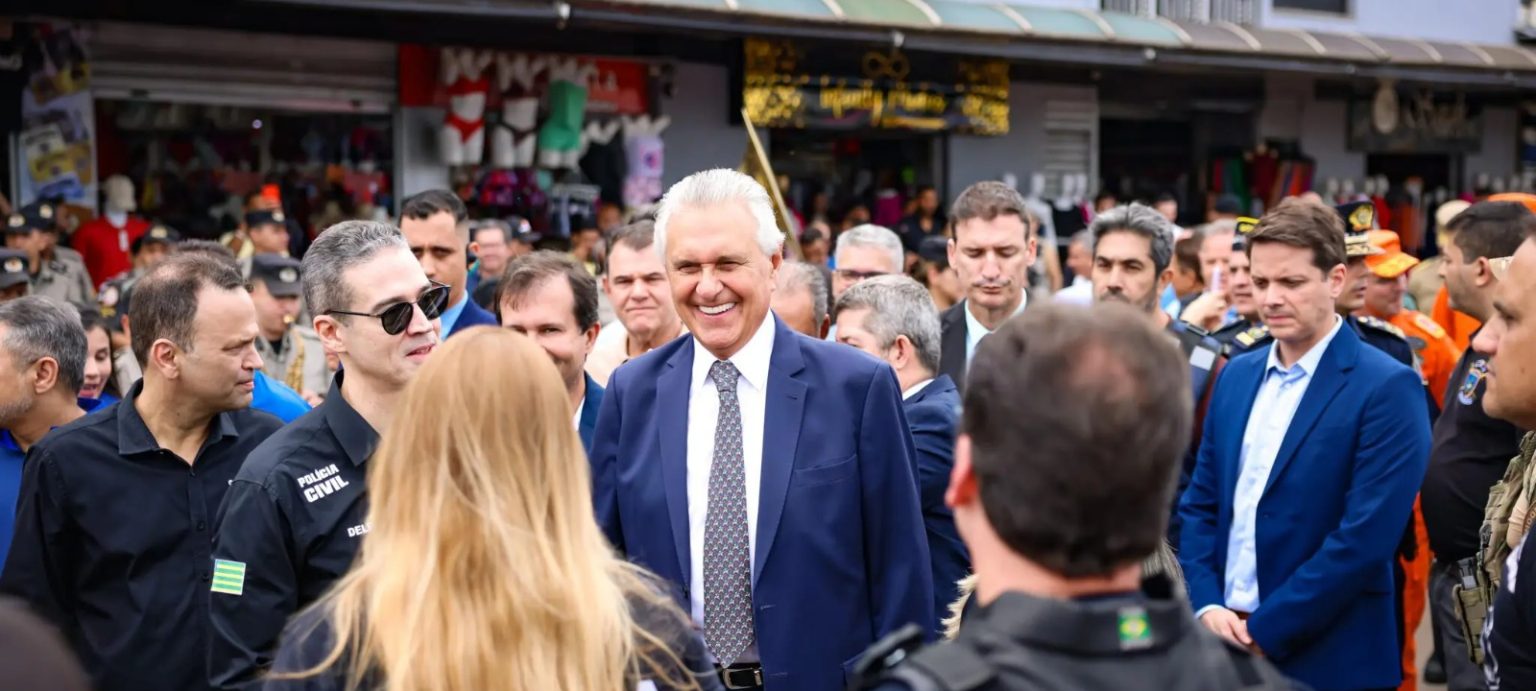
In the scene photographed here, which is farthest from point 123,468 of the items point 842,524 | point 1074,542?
point 1074,542

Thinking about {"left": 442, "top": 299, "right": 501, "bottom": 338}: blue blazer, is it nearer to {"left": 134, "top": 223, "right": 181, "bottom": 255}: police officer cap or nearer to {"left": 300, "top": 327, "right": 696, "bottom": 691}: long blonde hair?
{"left": 300, "top": 327, "right": 696, "bottom": 691}: long blonde hair

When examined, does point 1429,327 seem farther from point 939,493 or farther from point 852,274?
point 939,493

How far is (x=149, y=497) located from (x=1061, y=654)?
2768 millimetres

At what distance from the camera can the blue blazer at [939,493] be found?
4203mm

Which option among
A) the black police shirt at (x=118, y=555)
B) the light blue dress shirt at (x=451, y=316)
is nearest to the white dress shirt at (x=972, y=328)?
the light blue dress shirt at (x=451, y=316)

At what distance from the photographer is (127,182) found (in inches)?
437

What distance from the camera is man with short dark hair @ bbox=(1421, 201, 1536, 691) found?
532cm

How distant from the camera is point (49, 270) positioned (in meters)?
10.0

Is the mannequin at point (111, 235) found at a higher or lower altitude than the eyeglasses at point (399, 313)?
higher

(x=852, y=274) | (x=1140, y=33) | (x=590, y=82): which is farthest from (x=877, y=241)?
(x=1140, y=33)

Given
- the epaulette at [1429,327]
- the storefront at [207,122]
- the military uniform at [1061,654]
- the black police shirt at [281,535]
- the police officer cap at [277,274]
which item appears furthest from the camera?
the storefront at [207,122]

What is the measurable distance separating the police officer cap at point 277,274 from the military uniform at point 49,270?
9.58 ft

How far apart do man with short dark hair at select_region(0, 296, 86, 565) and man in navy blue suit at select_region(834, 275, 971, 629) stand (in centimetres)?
229

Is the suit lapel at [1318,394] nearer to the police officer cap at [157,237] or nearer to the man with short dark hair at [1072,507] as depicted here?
the man with short dark hair at [1072,507]
